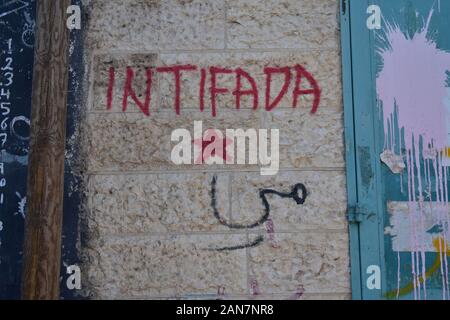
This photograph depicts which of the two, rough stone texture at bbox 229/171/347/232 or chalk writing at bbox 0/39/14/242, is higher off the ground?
chalk writing at bbox 0/39/14/242

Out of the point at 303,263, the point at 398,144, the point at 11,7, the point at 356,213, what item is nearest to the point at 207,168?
the point at 303,263

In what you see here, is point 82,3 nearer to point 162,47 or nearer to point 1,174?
point 162,47

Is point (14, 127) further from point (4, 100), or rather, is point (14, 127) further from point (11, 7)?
point (11, 7)

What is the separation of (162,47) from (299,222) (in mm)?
1287

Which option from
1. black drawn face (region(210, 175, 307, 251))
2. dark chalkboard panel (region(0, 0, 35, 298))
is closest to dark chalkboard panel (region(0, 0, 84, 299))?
dark chalkboard panel (region(0, 0, 35, 298))

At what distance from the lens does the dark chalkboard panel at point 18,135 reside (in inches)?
168

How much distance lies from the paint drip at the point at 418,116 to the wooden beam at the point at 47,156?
1828 millimetres

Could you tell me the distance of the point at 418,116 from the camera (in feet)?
14.1

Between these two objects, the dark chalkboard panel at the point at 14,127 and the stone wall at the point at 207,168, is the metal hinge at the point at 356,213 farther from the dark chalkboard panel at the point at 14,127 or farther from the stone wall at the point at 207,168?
the dark chalkboard panel at the point at 14,127

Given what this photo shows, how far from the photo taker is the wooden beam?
4.03 metres

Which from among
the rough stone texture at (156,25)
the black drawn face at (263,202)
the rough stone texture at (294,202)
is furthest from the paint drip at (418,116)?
the rough stone texture at (156,25)

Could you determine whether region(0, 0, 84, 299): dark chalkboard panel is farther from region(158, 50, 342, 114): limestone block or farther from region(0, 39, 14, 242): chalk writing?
region(158, 50, 342, 114): limestone block

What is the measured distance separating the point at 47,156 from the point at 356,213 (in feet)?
5.71
